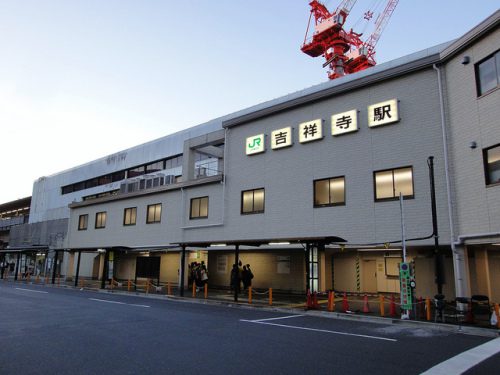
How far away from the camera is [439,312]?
47.8 ft

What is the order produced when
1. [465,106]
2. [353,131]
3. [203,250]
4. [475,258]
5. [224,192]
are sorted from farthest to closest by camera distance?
[203,250], [224,192], [353,131], [475,258], [465,106]

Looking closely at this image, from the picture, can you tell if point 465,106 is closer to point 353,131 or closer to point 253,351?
point 353,131

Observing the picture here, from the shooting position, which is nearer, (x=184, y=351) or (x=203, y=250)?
(x=184, y=351)

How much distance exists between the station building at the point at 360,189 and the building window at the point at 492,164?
41mm

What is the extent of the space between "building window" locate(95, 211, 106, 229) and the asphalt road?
23.8m

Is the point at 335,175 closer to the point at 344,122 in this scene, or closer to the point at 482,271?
the point at 344,122

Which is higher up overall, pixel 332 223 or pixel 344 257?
pixel 332 223

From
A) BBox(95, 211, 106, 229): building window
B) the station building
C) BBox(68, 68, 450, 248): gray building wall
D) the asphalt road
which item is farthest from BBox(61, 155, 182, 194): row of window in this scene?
the asphalt road

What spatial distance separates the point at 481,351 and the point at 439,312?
197 inches

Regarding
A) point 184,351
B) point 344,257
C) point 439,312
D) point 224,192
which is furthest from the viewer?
point 224,192

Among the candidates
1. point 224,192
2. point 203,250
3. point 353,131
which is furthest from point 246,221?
point 353,131

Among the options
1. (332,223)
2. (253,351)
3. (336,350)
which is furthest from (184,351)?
(332,223)

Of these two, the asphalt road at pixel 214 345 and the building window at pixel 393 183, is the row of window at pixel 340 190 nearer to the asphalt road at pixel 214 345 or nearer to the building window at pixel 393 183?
the building window at pixel 393 183

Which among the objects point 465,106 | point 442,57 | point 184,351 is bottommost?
point 184,351
